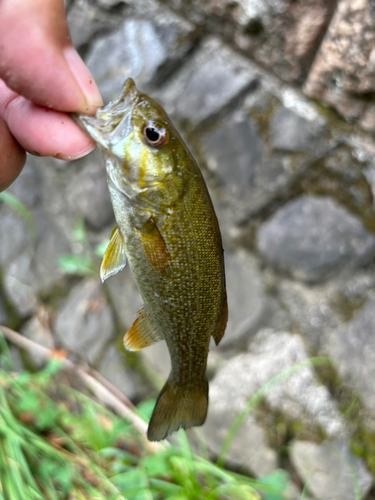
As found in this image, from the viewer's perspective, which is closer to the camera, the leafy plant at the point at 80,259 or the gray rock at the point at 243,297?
the gray rock at the point at 243,297

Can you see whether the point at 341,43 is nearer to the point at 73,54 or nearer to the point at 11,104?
the point at 73,54

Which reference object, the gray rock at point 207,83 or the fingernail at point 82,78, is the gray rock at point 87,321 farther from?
the fingernail at point 82,78

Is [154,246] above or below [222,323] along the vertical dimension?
above

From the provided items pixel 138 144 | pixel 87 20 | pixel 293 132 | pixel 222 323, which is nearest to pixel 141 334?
pixel 222 323

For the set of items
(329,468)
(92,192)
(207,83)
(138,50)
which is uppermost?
(138,50)

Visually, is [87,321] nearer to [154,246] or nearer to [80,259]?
[80,259]

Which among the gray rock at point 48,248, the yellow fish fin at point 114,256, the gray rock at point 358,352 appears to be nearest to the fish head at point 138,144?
the yellow fish fin at point 114,256

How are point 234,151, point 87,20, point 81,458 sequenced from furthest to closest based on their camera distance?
point 81,458, point 87,20, point 234,151
